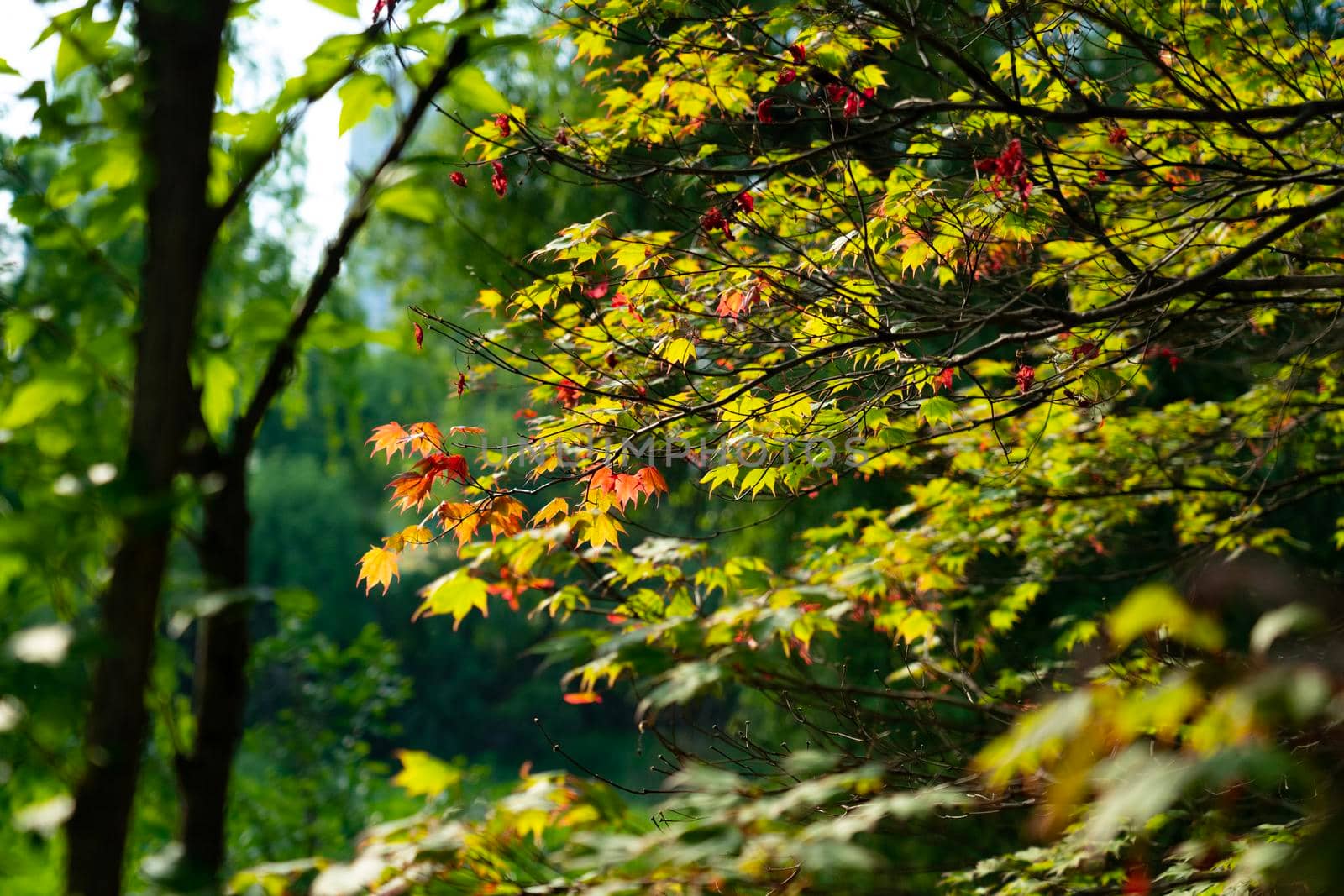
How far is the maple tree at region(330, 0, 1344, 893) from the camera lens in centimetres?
148

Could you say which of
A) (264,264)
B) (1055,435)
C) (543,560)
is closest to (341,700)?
(264,264)

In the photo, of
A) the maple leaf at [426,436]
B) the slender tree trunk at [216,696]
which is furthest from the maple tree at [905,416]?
the slender tree trunk at [216,696]

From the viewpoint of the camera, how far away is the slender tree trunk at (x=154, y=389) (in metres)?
0.94

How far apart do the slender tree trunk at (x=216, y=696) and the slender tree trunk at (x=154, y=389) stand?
0.06 meters

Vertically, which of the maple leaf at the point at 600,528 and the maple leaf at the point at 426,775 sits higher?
the maple leaf at the point at 600,528

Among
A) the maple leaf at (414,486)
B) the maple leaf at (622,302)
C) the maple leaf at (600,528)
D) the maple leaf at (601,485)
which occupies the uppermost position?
the maple leaf at (622,302)

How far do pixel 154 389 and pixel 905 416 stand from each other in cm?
296

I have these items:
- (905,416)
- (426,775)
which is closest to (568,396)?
(905,416)

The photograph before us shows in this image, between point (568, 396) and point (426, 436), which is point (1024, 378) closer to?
point (568, 396)

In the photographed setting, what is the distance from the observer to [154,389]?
3.17 ft

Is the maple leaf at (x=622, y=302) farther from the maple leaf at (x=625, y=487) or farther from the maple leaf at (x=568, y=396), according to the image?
the maple leaf at (x=625, y=487)

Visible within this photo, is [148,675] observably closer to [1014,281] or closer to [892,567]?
[892,567]

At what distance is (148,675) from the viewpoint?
3.17ft

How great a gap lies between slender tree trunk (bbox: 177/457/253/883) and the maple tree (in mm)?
449
